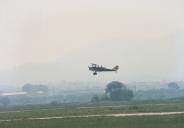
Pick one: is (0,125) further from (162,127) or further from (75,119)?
(162,127)

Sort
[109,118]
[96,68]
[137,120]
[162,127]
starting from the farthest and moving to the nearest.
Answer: [96,68], [109,118], [137,120], [162,127]

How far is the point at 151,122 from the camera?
74.8 meters

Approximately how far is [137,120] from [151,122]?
4244 millimetres

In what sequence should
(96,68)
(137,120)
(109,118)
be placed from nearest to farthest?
(137,120) < (109,118) < (96,68)

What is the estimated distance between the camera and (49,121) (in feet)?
283

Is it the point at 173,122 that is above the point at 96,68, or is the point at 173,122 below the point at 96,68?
below

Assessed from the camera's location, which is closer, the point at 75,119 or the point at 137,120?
the point at 137,120

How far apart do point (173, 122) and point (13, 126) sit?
1865cm

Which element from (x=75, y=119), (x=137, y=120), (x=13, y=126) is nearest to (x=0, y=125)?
(x=13, y=126)

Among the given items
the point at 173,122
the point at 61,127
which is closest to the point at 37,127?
the point at 61,127

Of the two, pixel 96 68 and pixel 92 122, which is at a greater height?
pixel 96 68

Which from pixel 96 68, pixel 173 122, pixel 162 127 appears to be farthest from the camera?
pixel 96 68

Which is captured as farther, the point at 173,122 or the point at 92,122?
the point at 92,122

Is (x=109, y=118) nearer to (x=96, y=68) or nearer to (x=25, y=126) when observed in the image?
(x=25, y=126)
